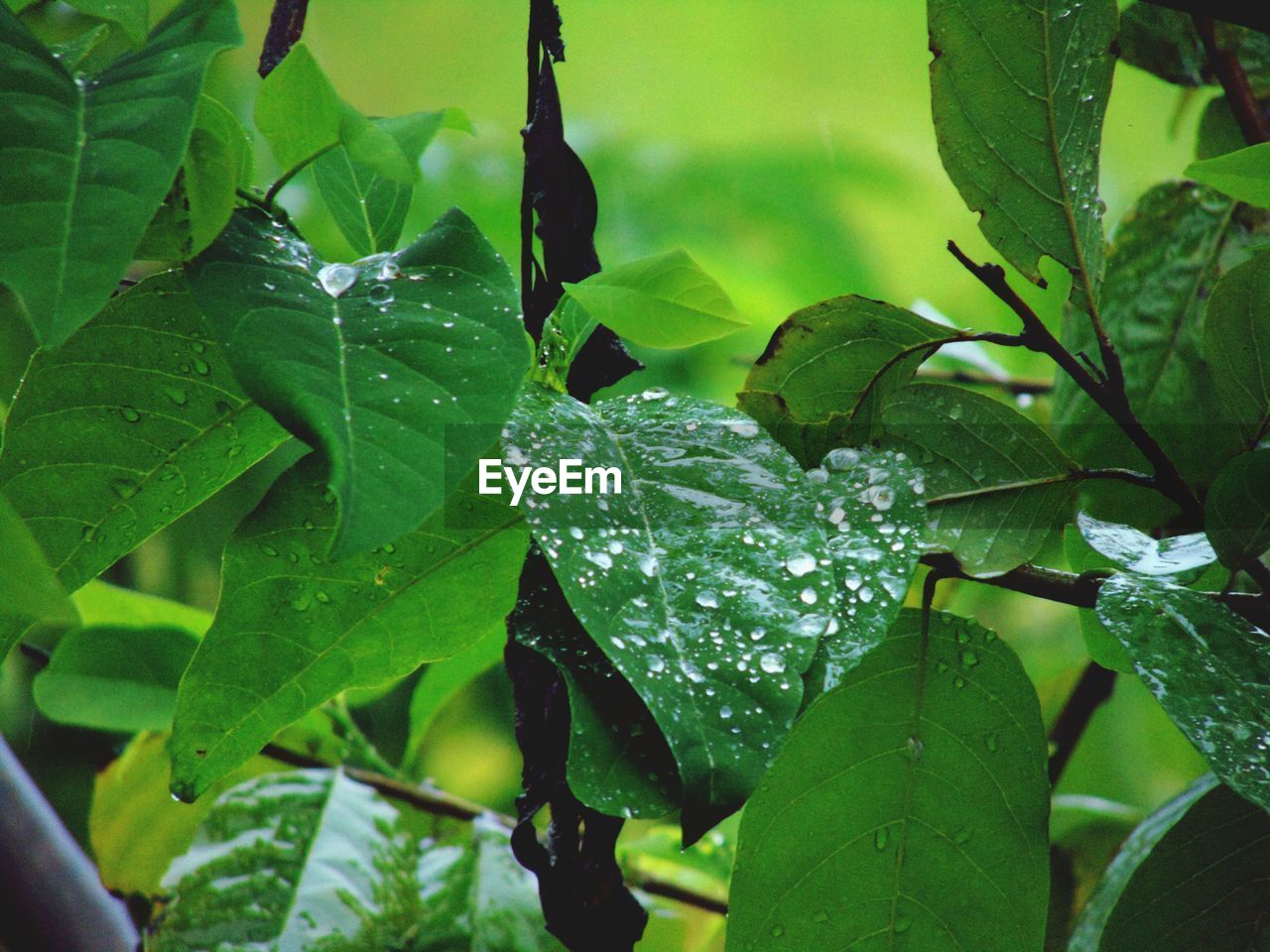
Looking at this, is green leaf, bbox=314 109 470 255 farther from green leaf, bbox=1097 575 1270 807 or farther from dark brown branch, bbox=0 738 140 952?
dark brown branch, bbox=0 738 140 952

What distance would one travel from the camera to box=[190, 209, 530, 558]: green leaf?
0.17 m

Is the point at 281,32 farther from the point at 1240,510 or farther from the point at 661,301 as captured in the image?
the point at 1240,510

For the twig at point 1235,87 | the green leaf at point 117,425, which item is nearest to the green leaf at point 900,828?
the green leaf at point 117,425

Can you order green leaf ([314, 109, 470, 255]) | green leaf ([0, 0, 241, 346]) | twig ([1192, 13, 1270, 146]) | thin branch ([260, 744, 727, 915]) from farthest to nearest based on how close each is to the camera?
1. thin branch ([260, 744, 727, 915])
2. twig ([1192, 13, 1270, 146])
3. green leaf ([314, 109, 470, 255])
4. green leaf ([0, 0, 241, 346])

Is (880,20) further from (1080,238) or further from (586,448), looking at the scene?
(586,448)

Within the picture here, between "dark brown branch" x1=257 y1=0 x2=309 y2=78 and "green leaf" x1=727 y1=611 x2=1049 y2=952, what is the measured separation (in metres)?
0.25

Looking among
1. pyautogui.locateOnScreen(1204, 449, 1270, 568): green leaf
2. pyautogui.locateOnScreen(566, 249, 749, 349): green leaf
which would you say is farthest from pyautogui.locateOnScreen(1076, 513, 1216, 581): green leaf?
pyautogui.locateOnScreen(566, 249, 749, 349): green leaf

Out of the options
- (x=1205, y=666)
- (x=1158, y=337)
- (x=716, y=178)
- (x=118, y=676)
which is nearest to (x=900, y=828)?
(x=1205, y=666)

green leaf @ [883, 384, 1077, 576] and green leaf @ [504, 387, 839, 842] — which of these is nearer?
green leaf @ [504, 387, 839, 842]

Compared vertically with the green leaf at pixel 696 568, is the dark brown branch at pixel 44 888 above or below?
below

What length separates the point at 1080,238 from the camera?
30cm

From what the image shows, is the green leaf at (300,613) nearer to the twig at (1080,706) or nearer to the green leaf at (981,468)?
the green leaf at (981,468)

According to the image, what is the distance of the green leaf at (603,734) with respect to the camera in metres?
0.18

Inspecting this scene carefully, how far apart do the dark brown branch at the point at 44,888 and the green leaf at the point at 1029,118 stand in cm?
45
